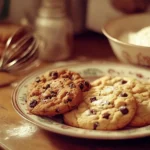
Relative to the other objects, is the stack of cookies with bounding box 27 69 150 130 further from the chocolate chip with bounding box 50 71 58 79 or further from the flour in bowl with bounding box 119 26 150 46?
the flour in bowl with bounding box 119 26 150 46

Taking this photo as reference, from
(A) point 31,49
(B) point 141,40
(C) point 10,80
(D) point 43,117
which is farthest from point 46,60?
(D) point 43,117

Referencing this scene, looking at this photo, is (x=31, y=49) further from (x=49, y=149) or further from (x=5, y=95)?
(x=49, y=149)

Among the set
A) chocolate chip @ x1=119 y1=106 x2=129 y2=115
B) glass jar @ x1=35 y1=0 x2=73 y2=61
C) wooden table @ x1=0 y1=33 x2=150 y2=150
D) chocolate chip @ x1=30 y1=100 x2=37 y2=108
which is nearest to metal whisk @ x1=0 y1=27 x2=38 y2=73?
glass jar @ x1=35 y1=0 x2=73 y2=61

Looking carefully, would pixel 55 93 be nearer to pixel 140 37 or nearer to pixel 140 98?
pixel 140 98

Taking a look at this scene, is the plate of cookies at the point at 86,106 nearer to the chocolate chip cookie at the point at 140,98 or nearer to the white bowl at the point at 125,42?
the chocolate chip cookie at the point at 140,98

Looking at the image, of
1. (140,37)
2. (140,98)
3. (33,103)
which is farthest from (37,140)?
(140,37)

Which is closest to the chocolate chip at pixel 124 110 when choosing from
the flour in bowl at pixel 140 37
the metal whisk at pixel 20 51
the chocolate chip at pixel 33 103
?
the chocolate chip at pixel 33 103

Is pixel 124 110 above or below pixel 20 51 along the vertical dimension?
above
